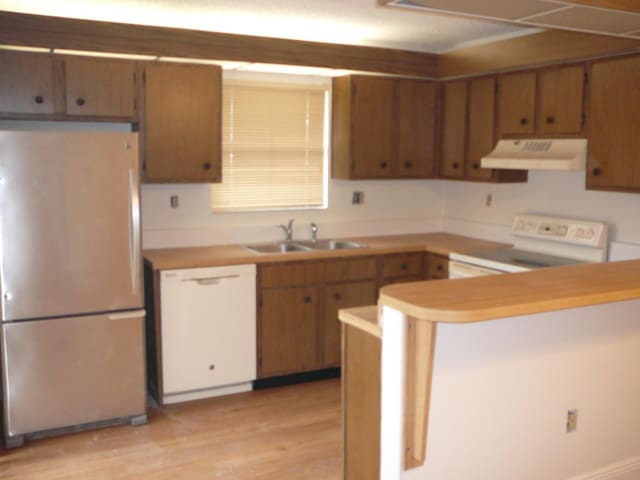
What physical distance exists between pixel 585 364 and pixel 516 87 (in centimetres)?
223

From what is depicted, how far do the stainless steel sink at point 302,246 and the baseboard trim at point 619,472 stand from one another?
7.51ft

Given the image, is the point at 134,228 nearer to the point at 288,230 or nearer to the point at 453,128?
the point at 288,230

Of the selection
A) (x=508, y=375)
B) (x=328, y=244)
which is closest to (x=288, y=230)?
(x=328, y=244)

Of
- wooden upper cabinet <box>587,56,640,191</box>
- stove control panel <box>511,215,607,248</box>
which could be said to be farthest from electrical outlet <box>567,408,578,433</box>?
stove control panel <box>511,215,607,248</box>

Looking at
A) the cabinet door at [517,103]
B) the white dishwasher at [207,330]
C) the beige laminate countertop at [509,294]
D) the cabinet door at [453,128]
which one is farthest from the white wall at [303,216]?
the beige laminate countertop at [509,294]

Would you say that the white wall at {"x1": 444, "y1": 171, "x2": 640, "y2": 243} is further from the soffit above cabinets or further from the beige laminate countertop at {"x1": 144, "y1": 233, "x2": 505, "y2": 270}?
the soffit above cabinets

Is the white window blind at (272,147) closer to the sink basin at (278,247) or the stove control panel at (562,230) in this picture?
the sink basin at (278,247)

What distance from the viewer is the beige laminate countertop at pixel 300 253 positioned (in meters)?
4.16

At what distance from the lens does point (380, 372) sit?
2.51 meters

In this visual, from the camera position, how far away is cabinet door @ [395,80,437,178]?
5035 mm

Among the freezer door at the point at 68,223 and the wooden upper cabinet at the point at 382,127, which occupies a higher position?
the wooden upper cabinet at the point at 382,127

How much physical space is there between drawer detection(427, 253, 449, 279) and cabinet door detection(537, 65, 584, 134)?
111cm

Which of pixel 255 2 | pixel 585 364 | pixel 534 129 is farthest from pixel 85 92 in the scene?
pixel 585 364

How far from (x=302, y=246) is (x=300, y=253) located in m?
0.51
